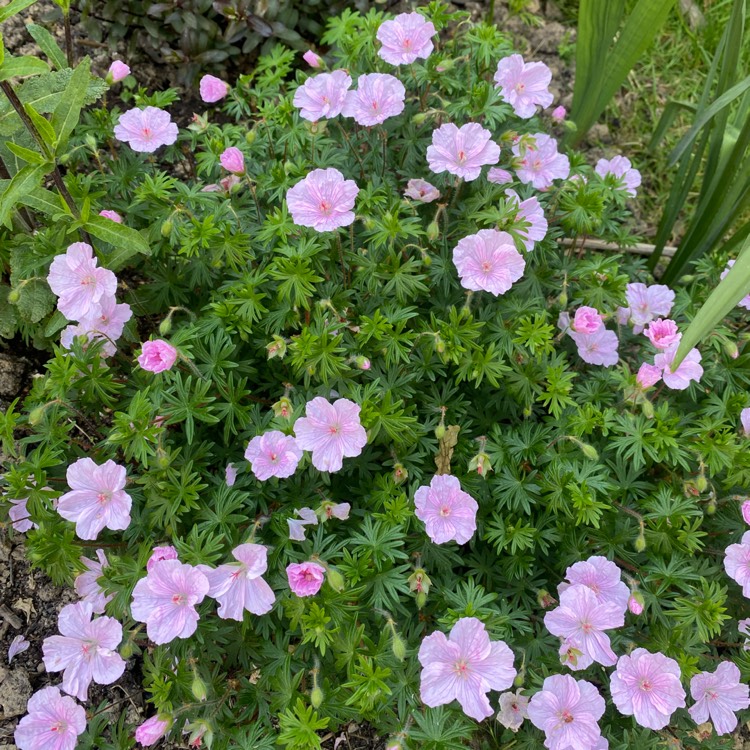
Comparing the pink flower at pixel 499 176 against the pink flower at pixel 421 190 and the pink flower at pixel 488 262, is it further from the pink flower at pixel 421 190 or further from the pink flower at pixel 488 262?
the pink flower at pixel 488 262

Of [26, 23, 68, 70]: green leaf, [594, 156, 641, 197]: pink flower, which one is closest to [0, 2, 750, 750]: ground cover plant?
[26, 23, 68, 70]: green leaf

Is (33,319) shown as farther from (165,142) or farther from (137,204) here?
(165,142)

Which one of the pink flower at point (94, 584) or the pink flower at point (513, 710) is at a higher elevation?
the pink flower at point (513, 710)

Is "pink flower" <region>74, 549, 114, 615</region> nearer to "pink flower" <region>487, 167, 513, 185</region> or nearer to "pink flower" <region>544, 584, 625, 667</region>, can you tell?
"pink flower" <region>544, 584, 625, 667</region>

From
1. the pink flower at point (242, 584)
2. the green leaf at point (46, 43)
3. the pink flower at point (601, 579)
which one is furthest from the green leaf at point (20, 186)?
the pink flower at point (601, 579)

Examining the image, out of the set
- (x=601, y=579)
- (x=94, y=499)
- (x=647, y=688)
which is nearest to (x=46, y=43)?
(x=94, y=499)

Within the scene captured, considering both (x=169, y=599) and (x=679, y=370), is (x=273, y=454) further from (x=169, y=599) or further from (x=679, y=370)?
(x=679, y=370)
